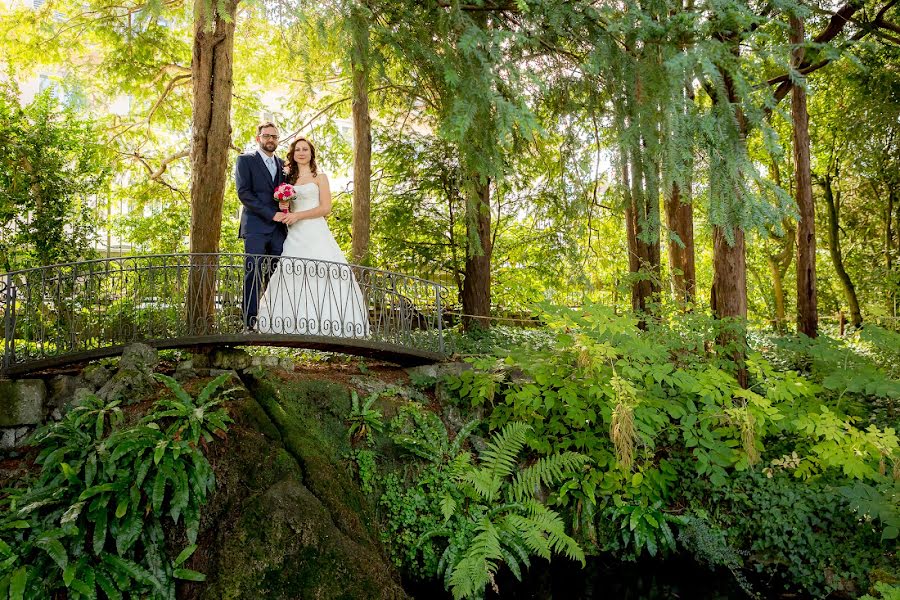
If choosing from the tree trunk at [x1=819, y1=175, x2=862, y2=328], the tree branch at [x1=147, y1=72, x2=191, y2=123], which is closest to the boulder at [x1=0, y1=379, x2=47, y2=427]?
the tree branch at [x1=147, y1=72, x2=191, y2=123]

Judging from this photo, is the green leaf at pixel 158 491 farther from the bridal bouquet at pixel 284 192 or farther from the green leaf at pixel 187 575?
the bridal bouquet at pixel 284 192

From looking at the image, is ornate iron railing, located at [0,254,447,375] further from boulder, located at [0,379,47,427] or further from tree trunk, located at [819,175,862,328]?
tree trunk, located at [819,175,862,328]

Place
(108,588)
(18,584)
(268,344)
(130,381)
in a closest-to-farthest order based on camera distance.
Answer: (18,584)
(108,588)
(130,381)
(268,344)

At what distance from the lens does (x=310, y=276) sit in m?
7.79

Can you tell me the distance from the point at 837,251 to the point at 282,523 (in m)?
14.7

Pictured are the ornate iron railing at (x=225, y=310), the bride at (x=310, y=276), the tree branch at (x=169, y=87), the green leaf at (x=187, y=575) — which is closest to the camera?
the green leaf at (x=187, y=575)

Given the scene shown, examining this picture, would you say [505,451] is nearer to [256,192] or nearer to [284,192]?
[284,192]

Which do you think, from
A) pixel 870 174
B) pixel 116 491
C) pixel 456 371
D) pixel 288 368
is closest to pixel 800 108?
pixel 870 174

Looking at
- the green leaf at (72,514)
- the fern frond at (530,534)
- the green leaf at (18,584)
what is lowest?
the fern frond at (530,534)

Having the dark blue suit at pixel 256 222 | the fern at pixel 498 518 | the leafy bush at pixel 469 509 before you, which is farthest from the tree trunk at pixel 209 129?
the fern at pixel 498 518

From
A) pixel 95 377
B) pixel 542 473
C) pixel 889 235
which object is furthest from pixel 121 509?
pixel 889 235

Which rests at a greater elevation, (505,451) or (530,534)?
(505,451)

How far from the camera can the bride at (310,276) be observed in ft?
25.2

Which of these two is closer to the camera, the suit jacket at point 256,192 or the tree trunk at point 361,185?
the suit jacket at point 256,192
